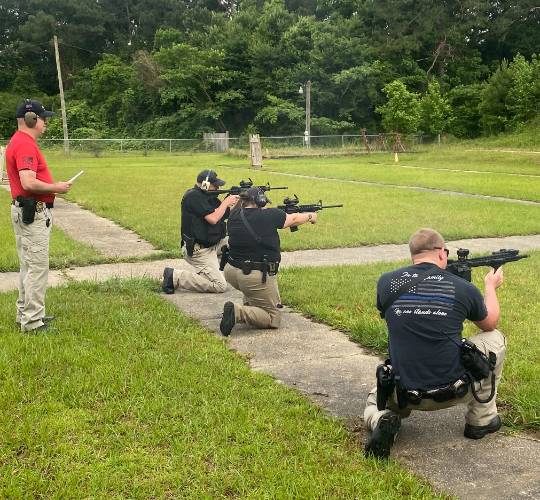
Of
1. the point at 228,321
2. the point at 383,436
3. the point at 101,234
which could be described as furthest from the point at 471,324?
the point at 101,234

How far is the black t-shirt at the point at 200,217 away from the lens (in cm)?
758

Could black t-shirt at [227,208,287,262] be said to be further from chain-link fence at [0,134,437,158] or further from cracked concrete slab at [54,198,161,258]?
chain-link fence at [0,134,437,158]

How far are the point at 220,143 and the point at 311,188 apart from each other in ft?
115

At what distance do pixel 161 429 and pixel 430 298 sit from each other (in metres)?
1.79

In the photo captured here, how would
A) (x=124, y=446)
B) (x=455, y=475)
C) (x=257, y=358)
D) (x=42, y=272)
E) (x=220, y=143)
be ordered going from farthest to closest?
(x=220, y=143), (x=42, y=272), (x=257, y=358), (x=124, y=446), (x=455, y=475)

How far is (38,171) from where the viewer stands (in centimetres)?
569

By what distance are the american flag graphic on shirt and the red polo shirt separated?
3.47 metres

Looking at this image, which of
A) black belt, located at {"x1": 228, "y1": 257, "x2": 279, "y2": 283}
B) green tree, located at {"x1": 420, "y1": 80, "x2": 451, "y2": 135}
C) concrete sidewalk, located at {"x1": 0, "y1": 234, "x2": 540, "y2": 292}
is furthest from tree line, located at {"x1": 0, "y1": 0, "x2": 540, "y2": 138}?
black belt, located at {"x1": 228, "y1": 257, "x2": 279, "y2": 283}

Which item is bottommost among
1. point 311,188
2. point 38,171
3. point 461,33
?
point 311,188

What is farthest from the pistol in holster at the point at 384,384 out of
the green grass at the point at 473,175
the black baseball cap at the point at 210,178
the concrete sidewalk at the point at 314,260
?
the green grass at the point at 473,175

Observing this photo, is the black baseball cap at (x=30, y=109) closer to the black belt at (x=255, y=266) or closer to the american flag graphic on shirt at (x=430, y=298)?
the black belt at (x=255, y=266)

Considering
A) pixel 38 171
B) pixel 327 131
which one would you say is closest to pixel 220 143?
pixel 327 131

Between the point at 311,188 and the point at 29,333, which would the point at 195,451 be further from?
the point at 311,188

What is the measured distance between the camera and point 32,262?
5.72 metres
